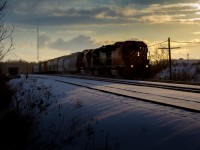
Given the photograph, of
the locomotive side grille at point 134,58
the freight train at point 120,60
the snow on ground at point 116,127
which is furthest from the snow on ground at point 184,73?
the snow on ground at point 116,127

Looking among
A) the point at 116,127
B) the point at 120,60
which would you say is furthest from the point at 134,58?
the point at 116,127

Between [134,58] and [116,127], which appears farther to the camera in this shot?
[134,58]

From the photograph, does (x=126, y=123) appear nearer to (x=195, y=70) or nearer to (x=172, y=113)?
(x=172, y=113)

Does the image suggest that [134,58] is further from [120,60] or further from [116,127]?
[116,127]

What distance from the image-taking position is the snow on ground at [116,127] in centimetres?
795

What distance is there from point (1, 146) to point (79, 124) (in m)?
2.23

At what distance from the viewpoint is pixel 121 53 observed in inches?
1410

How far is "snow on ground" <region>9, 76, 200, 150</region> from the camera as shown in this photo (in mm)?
7945

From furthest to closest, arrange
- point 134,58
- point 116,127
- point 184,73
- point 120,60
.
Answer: point 184,73, point 120,60, point 134,58, point 116,127

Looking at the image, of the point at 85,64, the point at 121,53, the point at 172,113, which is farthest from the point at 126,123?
the point at 85,64

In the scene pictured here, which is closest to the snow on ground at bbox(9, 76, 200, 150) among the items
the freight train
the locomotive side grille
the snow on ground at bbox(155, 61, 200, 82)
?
the snow on ground at bbox(155, 61, 200, 82)

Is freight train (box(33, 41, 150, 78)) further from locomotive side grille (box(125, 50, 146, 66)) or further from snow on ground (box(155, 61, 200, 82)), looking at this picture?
snow on ground (box(155, 61, 200, 82))

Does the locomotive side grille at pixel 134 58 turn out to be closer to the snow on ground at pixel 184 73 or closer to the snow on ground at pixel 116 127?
the snow on ground at pixel 184 73

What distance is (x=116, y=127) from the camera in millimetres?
9305
